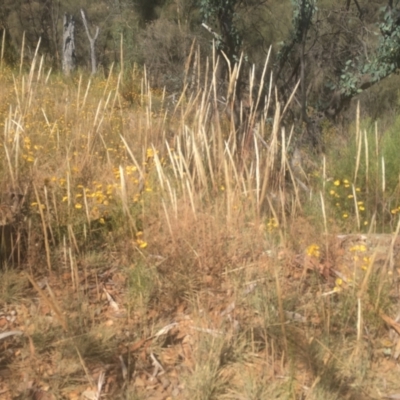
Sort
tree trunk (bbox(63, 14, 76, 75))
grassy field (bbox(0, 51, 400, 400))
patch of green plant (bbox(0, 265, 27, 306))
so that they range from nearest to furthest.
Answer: grassy field (bbox(0, 51, 400, 400))
patch of green plant (bbox(0, 265, 27, 306))
tree trunk (bbox(63, 14, 76, 75))

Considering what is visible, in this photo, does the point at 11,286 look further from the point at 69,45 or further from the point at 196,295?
the point at 69,45

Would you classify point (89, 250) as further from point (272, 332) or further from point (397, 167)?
point (397, 167)

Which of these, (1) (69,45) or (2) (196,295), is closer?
(2) (196,295)

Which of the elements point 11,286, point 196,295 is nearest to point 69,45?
point 11,286

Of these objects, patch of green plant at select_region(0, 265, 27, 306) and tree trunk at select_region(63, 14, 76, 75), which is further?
tree trunk at select_region(63, 14, 76, 75)

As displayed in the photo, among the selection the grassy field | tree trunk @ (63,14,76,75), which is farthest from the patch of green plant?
tree trunk @ (63,14,76,75)

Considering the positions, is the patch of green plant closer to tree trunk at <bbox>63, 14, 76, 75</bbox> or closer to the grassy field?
the grassy field

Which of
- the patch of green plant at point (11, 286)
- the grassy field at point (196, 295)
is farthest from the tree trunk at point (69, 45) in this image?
the patch of green plant at point (11, 286)

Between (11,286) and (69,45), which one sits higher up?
(69,45)

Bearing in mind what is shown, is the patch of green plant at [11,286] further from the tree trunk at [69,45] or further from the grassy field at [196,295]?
the tree trunk at [69,45]

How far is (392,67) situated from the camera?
489 centimetres

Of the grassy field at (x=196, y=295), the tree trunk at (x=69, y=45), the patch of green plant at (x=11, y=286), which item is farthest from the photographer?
the tree trunk at (x=69, y=45)

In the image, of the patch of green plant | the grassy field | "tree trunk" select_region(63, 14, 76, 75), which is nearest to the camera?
the grassy field

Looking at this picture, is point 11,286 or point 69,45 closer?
point 11,286
